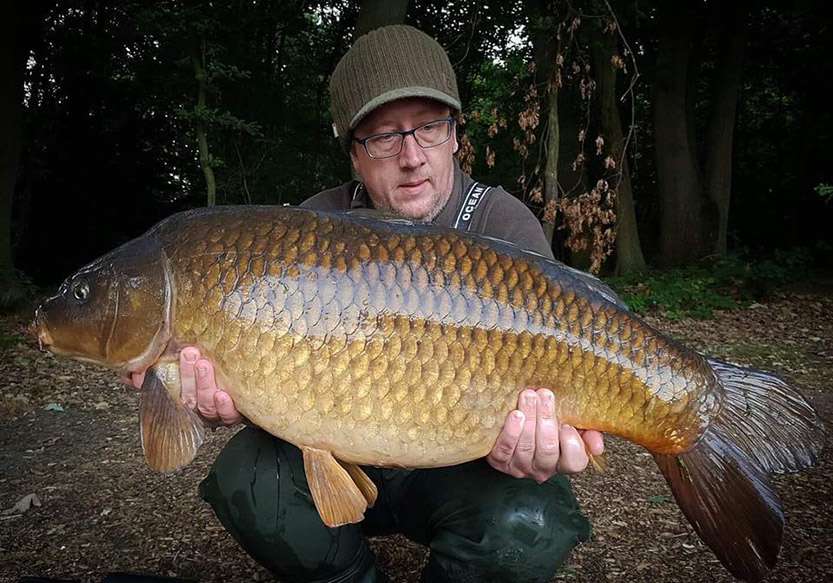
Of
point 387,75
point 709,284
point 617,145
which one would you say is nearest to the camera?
point 387,75

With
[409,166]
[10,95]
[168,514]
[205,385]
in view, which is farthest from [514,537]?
[10,95]

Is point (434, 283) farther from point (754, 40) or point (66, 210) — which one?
point (754, 40)

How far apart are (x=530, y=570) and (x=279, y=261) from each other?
938mm

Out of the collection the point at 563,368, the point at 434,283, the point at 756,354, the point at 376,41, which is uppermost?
the point at 376,41

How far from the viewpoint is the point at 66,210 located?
872 cm

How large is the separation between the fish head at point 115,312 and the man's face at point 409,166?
0.71 m

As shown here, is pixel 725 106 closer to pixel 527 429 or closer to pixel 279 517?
pixel 527 429

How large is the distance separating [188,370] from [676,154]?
7.69 meters

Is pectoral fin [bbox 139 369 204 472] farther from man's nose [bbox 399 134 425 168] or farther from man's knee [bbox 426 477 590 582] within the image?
man's nose [bbox 399 134 425 168]

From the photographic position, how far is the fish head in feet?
4.63

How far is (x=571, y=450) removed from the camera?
1.45m

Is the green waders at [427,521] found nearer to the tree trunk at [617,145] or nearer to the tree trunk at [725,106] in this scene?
the tree trunk at [617,145]

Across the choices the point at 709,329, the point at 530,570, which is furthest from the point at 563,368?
the point at 709,329

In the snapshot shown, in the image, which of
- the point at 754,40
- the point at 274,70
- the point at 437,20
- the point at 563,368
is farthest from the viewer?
the point at 274,70
